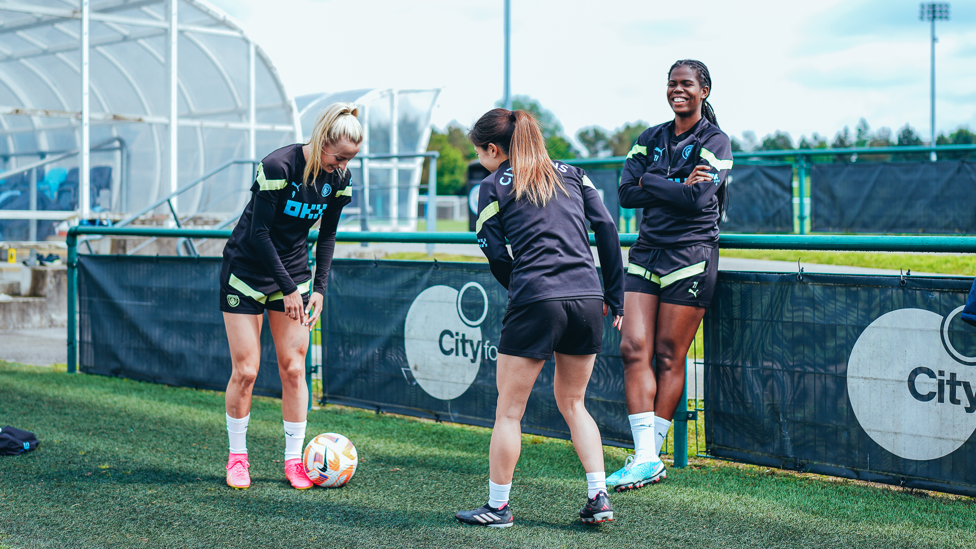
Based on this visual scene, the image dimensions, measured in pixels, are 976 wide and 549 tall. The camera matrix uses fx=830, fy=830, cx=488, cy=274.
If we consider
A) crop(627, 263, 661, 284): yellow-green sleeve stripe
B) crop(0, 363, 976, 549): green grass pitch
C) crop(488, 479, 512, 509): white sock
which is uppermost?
crop(627, 263, 661, 284): yellow-green sleeve stripe

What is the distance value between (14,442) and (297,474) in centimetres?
181

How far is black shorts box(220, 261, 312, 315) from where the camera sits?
13.4ft

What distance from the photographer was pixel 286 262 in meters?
4.13

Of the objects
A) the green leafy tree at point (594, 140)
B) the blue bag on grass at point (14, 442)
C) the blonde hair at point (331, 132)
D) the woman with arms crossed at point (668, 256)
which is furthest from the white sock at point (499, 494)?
the green leafy tree at point (594, 140)

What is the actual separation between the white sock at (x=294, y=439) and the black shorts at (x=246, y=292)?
625 millimetres

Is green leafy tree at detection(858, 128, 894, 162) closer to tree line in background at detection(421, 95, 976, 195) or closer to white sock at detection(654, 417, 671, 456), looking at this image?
tree line in background at detection(421, 95, 976, 195)

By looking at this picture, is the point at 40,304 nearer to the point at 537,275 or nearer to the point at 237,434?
the point at 237,434

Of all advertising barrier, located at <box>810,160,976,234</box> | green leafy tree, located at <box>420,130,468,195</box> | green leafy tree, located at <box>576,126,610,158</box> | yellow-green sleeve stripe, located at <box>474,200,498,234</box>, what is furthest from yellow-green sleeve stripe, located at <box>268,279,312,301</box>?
green leafy tree, located at <box>576,126,610,158</box>

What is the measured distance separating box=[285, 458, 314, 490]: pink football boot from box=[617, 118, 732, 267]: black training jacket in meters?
1.99

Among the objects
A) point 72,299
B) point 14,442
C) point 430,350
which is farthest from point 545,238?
point 72,299

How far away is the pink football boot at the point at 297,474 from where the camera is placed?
Result: 4.16 meters

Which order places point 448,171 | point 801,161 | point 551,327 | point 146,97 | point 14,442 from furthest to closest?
point 448,171
point 146,97
point 801,161
point 14,442
point 551,327

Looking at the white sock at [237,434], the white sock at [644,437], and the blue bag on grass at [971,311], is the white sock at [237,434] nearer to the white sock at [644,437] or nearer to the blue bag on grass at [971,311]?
the white sock at [644,437]

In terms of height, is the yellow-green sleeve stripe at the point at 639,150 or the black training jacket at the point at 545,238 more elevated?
the yellow-green sleeve stripe at the point at 639,150
